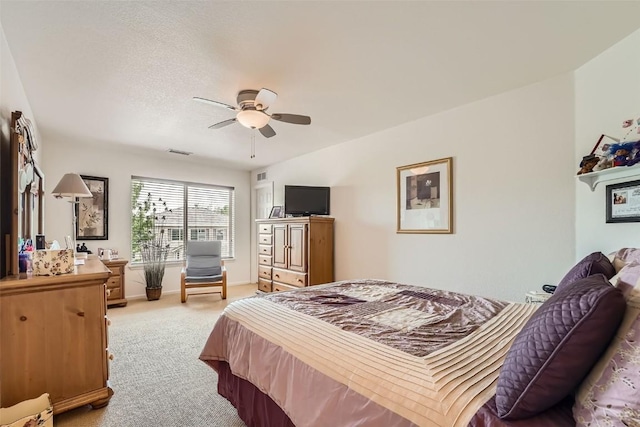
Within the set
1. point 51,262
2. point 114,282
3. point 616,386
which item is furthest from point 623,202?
point 114,282

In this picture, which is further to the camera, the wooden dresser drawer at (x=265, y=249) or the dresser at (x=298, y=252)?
the wooden dresser drawer at (x=265, y=249)

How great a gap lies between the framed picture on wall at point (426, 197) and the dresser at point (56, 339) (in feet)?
9.71

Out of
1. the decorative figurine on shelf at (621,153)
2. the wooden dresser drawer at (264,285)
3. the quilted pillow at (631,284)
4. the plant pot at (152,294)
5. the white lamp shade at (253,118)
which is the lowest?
the plant pot at (152,294)

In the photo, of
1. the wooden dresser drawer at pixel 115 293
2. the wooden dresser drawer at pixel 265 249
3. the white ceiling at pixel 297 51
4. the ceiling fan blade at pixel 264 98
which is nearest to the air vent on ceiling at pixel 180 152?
the white ceiling at pixel 297 51

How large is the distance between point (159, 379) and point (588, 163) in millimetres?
3556

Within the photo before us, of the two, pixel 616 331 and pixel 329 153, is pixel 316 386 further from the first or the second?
pixel 329 153

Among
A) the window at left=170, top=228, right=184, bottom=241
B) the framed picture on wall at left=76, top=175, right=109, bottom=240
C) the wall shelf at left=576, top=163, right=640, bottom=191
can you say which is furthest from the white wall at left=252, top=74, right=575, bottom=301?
the framed picture on wall at left=76, top=175, right=109, bottom=240

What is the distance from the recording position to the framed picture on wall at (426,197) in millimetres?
3197

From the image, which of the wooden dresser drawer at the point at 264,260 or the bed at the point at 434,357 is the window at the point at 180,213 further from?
the bed at the point at 434,357

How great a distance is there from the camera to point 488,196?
9.49 feet

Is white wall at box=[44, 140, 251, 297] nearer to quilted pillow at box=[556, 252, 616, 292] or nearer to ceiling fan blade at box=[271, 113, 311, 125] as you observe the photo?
ceiling fan blade at box=[271, 113, 311, 125]

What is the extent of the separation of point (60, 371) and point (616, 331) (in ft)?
8.77

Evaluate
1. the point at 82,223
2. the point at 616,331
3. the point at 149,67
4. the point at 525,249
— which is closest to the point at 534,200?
the point at 525,249

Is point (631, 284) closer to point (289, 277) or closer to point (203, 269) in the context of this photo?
point (289, 277)
